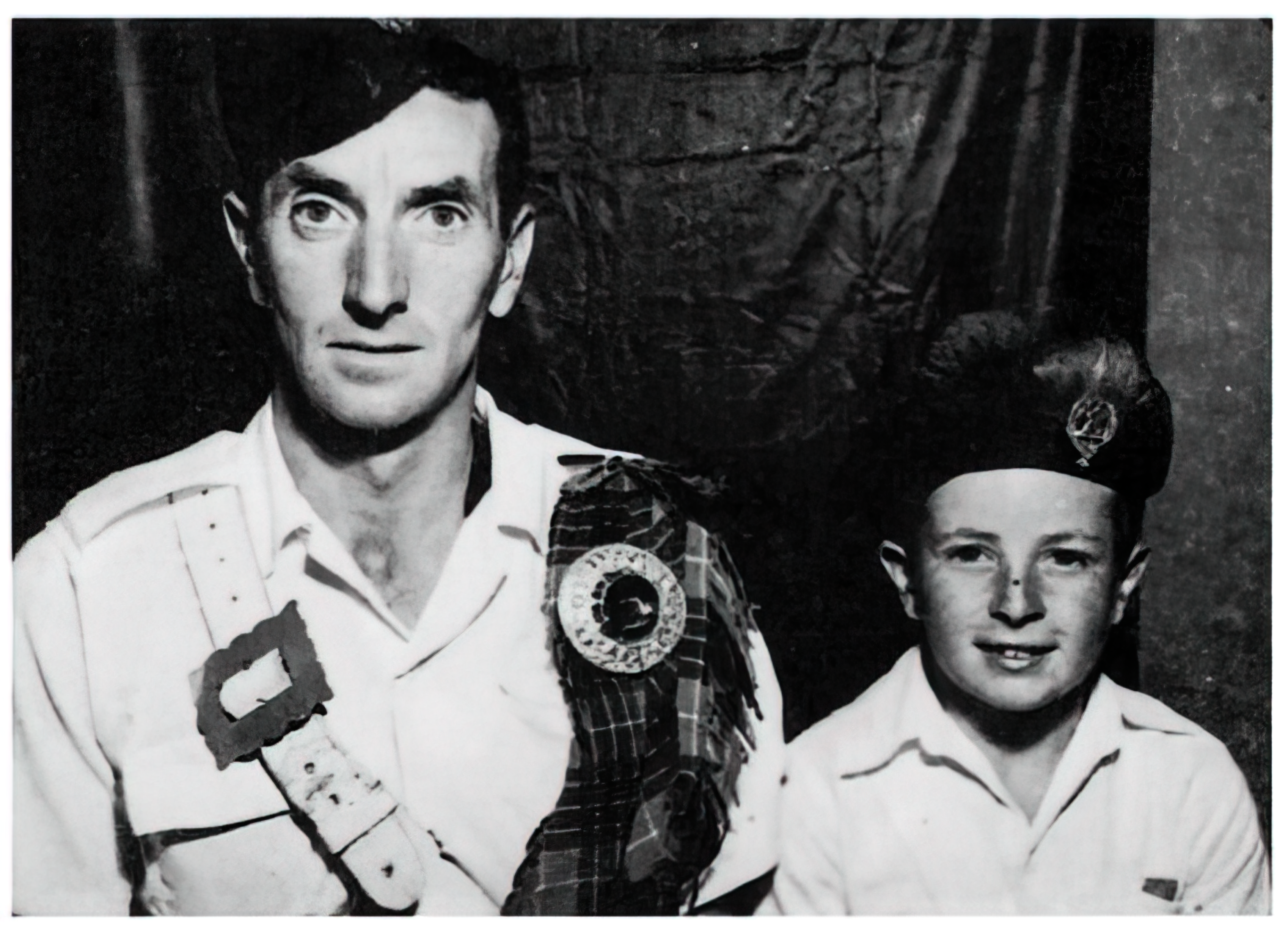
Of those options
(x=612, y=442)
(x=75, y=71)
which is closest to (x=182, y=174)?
(x=75, y=71)

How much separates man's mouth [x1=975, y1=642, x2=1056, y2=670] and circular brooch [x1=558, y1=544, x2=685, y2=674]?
70cm

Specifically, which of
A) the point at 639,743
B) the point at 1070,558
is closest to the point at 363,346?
the point at 639,743

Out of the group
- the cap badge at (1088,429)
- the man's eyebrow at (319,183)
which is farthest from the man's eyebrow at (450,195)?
the cap badge at (1088,429)

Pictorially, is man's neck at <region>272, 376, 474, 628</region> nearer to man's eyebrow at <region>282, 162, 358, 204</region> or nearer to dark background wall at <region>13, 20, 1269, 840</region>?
dark background wall at <region>13, 20, 1269, 840</region>

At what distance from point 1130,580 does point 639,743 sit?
1.19 meters

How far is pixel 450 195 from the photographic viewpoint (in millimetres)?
3459

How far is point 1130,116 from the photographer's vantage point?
3.63 metres

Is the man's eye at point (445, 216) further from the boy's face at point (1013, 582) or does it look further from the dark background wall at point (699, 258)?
the boy's face at point (1013, 582)

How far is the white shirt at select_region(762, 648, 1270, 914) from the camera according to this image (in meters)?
3.55

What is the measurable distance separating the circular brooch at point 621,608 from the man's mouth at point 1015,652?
0.70m

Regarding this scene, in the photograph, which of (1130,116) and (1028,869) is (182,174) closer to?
(1130,116)

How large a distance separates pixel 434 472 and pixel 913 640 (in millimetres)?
1162

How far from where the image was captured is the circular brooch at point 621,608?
3.48 meters

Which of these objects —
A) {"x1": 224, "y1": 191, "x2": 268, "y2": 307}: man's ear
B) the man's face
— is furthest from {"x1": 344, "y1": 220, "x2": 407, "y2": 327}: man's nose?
{"x1": 224, "y1": 191, "x2": 268, "y2": 307}: man's ear
